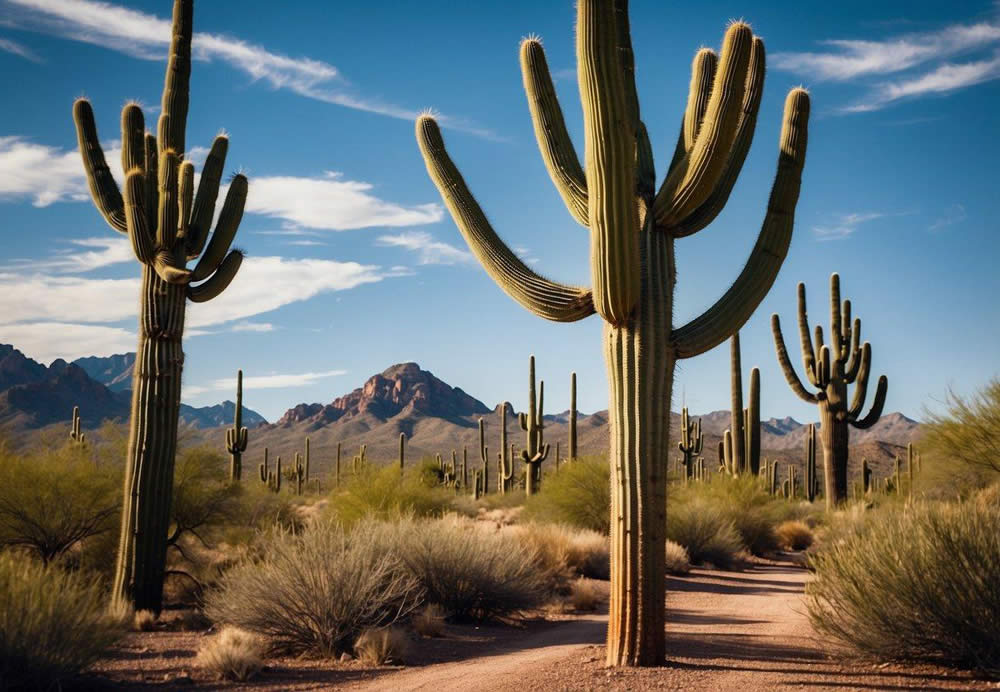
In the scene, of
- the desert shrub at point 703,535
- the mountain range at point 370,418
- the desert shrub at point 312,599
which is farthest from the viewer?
the mountain range at point 370,418

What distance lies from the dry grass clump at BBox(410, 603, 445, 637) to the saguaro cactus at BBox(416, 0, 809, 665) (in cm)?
316

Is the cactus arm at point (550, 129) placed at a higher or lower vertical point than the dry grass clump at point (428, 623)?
higher

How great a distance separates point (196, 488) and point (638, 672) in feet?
34.5

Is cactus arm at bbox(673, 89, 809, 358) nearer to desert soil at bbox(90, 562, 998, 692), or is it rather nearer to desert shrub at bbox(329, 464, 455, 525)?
desert soil at bbox(90, 562, 998, 692)

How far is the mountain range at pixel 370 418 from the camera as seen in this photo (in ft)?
385

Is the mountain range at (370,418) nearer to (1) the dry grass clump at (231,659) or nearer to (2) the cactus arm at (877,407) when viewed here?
(2) the cactus arm at (877,407)

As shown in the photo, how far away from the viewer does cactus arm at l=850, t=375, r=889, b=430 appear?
81.8 ft

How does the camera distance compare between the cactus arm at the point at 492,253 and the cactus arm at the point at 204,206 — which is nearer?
the cactus arm at the point at 492,253

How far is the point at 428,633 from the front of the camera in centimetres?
1084

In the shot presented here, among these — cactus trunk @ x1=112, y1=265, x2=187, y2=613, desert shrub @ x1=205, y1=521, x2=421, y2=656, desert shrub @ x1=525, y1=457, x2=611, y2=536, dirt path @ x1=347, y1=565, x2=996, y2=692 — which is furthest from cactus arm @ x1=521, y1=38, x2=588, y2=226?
desert shrub @ x1=525, y1=457, x2=611, y2=536

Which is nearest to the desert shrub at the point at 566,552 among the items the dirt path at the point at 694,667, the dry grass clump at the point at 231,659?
the dirt path at the point at 694,667

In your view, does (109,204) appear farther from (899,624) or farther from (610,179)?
(899,624)

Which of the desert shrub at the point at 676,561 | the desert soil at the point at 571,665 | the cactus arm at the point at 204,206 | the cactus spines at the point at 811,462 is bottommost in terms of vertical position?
the desert soil at the point at 571,665

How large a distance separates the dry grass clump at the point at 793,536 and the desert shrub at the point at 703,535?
4910mm
